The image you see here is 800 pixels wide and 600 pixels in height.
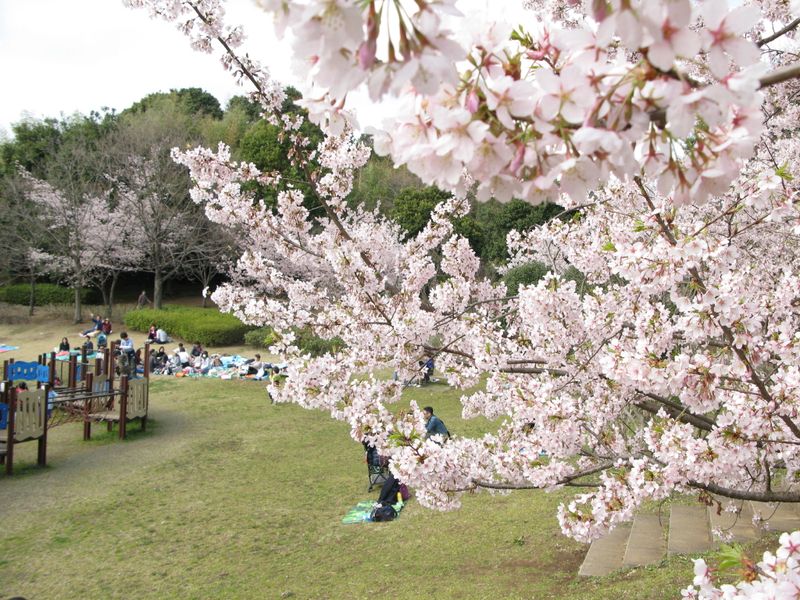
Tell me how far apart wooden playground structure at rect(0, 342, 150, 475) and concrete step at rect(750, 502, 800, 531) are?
8115mm

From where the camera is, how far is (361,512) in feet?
23.7

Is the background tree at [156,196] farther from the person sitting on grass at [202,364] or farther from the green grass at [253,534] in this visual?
the green grass at [253,534]

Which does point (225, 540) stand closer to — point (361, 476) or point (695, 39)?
point (361, 476)

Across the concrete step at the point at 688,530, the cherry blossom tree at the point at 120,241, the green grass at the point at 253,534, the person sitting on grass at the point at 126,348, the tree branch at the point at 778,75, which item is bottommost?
the green grass at the point at 253,534

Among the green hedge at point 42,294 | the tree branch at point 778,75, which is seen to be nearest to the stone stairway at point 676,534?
the tree branch at point 778,75

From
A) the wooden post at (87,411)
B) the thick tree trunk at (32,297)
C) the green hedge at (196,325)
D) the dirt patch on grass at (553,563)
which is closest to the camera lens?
the dirt patch on grass at (553,563)

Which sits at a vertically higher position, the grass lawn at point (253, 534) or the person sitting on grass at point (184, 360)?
the person sitting on grass at point (184, 360)

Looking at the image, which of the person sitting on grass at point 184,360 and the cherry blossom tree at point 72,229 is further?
the cherry blossom tree at point 72,229

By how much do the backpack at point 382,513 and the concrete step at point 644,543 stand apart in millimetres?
2452

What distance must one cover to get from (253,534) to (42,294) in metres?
21.7

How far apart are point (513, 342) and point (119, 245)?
2142 cm

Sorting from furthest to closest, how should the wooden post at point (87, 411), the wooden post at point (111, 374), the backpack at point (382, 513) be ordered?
the wooden post at point (111, 374) < the wooden post at point (87, 411) < the backpack at point (382, 513)

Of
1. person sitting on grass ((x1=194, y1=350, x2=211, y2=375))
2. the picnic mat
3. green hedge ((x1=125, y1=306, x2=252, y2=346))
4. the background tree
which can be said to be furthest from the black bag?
the background tree

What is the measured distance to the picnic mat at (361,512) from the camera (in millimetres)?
7020
